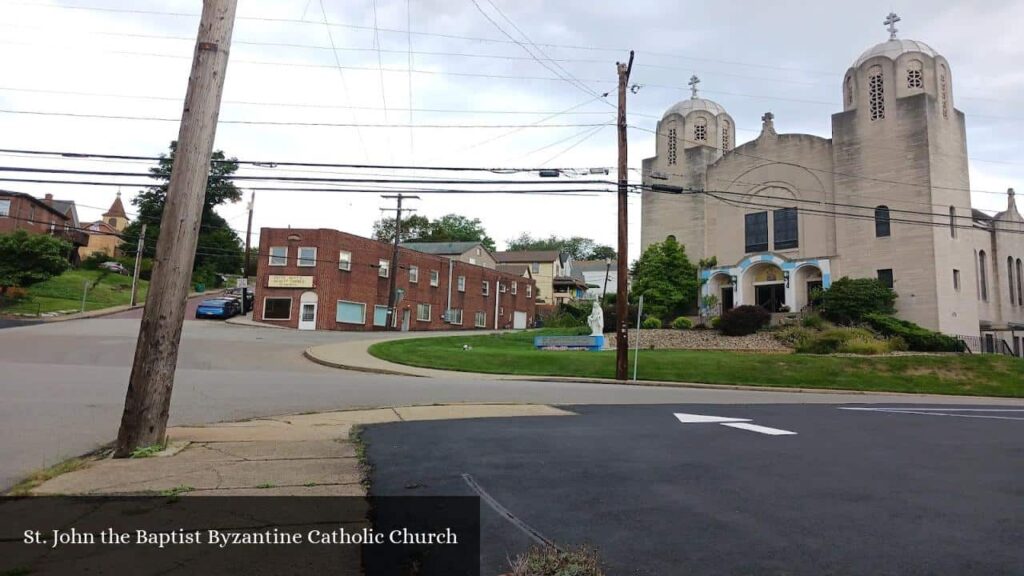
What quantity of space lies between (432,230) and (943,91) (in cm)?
6675

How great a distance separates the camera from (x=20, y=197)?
190ft

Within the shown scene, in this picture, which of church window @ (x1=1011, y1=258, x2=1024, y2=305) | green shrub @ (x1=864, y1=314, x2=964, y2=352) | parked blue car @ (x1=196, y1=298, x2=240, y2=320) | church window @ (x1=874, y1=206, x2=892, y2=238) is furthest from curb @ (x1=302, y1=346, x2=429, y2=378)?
church window @ (x1=1011, y1=258, x2=1024, y2=305)

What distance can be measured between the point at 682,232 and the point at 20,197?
192ft

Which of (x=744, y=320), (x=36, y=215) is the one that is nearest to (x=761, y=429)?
(x=744, y=320)

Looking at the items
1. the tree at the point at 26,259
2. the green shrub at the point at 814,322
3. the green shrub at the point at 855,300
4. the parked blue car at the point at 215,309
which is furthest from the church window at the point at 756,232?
the tree at the point at 26,259

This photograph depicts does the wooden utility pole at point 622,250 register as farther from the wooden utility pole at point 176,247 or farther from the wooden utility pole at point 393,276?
the wooden utility pole at point 393,276

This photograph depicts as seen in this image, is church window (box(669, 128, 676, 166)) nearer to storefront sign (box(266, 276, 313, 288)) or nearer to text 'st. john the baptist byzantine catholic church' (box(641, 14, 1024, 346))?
text 'st. john the baptist byzantine catholic church' (box(641, 14, 1024, 346))

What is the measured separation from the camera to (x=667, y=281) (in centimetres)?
4119

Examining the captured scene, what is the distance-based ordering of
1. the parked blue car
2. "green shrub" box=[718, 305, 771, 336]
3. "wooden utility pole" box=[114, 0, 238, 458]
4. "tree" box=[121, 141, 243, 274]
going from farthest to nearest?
"tree" box=[121, 141, 243, 274] < the parked blue car < "green shrub" box=[718, 305, 771, 336] < "wooden utility pole" box=[114, 0, 238, 458]

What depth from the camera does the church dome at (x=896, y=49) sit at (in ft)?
117

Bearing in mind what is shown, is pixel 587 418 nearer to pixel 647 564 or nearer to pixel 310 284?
pixel 647 564

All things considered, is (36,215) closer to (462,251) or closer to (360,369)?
(462,251)

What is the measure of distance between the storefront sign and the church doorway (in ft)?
96.0

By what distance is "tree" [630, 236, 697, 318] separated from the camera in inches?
1609
